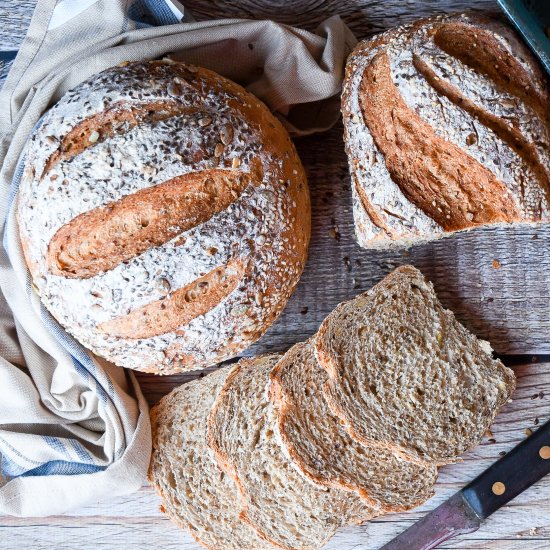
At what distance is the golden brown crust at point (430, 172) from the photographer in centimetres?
199

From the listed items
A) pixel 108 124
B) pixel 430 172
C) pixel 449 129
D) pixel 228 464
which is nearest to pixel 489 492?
pixel 228 464

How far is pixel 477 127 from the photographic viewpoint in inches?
76.0

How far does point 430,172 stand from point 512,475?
3.60ft

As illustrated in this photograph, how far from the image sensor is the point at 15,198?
7.00 ft

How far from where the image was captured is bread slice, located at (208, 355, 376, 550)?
2211 millimetres

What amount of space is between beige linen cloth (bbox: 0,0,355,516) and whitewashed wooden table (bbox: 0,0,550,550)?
6.3 inches

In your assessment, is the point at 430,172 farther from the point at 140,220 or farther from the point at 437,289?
the point at 140,220

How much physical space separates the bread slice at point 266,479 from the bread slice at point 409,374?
0.25m

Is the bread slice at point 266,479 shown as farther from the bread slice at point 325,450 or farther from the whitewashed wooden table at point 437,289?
the whitewashed wooden table at point 437,289

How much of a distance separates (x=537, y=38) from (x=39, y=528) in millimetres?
2358

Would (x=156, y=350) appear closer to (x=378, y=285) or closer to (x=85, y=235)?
(x=85, y=235)

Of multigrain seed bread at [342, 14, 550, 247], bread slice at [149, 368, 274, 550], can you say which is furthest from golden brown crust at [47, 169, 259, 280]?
bread slice at [149, 368, 274, 550]

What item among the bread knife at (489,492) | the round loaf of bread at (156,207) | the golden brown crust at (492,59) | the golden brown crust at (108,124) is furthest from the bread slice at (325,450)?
the golden brown crust at (492,59)

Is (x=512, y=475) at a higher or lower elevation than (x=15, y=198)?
lower
